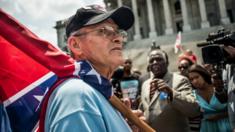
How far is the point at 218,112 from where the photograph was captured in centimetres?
442

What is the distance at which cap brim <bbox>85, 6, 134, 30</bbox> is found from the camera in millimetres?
1760

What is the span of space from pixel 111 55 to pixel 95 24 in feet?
0.67

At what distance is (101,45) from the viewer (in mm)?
1842

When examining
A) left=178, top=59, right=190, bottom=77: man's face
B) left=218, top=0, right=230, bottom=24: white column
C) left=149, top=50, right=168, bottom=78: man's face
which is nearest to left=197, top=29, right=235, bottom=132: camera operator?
left=149, top=50, right=168, bottom=78: man's face

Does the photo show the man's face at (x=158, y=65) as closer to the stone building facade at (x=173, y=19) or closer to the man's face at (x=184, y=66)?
the man's face at (x=184, y=66)

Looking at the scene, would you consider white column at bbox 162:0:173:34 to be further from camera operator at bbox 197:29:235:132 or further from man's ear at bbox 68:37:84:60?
man's ear at bbox 68:37:84:60

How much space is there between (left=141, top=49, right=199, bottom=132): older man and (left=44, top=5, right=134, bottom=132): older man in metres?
2.00

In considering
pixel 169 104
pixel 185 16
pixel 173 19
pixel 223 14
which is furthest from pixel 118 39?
pixel 173 19

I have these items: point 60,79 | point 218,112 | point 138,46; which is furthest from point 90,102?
point 138,46

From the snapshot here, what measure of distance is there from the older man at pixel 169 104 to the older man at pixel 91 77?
2.00 m

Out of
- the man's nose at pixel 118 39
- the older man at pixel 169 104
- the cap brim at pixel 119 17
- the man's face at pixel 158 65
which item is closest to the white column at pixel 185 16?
the man's face at pixel 158 65

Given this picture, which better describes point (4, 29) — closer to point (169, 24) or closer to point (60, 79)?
point (60, 79)

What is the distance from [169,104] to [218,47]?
3.78 ft

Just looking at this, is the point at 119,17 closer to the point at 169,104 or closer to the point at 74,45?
the point at 74,45
